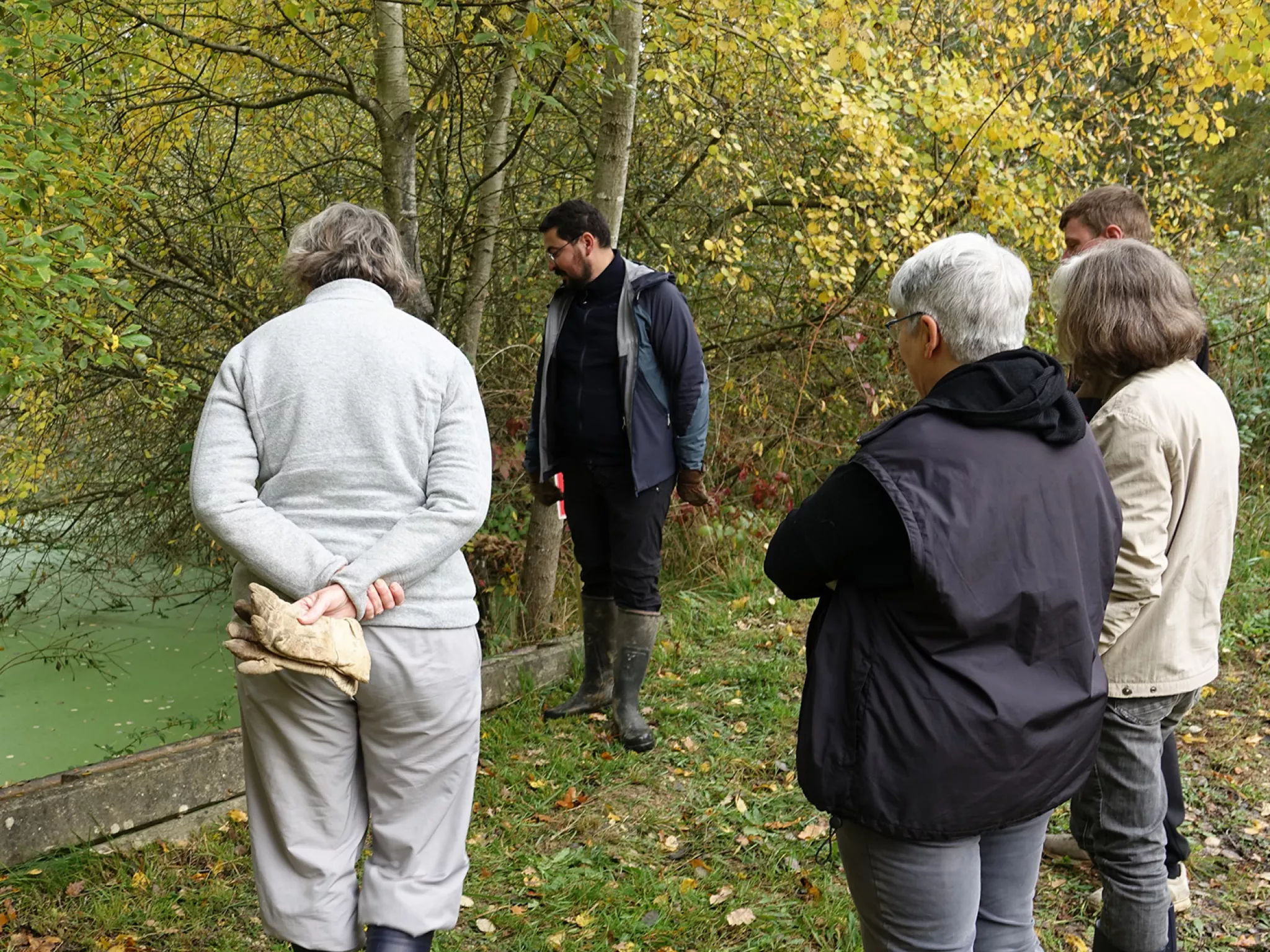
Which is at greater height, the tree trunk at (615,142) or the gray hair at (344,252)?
the tree trunk at (615,142)

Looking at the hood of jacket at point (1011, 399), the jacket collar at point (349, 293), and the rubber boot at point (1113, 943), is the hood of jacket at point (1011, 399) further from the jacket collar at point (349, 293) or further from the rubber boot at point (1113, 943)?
the rubber boot at point (1113, 943)

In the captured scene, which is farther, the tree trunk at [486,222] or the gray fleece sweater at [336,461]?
the tree trunk at [486,222]

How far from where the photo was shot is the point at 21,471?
591cm

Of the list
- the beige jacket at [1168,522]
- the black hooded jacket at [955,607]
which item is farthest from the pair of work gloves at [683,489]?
the black hooded jacket at [955,607]

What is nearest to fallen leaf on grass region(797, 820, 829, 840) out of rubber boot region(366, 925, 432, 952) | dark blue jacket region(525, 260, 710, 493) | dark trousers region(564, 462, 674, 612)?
dark trousers region(564, 462, 674, 612)

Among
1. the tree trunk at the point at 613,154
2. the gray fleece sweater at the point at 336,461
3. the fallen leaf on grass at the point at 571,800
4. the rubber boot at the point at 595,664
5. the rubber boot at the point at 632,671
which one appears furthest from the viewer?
the tree trunk at the point at 613,154

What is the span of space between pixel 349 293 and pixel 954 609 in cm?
140

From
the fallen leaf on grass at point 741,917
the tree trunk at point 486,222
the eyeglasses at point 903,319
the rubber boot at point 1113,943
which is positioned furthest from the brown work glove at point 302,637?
the tree trunk at point 486,222

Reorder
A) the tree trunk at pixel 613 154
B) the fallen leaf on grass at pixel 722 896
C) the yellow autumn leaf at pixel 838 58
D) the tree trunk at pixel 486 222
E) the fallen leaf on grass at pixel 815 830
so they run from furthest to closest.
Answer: the tree trunk at pixel 486 222, the yellow autumn leaf at pixel 838 58, the tree trunk at pixel 613 154, the fallen leaf on grass at pixel 815 830, the fallen leaf on grass at pixel 722 896

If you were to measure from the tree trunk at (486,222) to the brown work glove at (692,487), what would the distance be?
2124mm

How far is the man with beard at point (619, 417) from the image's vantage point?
398 centimetres

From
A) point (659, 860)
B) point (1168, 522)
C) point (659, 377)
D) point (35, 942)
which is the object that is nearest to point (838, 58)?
point (659, 377)

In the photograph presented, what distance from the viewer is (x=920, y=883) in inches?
70.5

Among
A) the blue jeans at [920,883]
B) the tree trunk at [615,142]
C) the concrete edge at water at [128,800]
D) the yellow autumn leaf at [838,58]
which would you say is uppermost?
Result: the yellow autumn leaf at [838,58]
